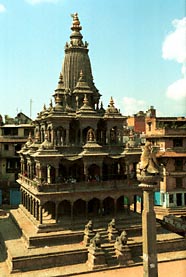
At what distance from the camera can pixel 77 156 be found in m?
28.0

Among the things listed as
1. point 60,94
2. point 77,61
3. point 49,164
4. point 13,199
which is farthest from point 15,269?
point 13,199

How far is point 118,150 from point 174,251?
9646 millimetres

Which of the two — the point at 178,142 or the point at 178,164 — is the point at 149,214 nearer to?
the point at 178,164

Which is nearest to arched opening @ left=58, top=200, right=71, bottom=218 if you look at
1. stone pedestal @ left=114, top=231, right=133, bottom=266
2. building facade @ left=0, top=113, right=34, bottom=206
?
stone pedestal @ left=114, top=231, right=133, bottom=266

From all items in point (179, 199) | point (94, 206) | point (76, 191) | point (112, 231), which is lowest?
point (179, 199)

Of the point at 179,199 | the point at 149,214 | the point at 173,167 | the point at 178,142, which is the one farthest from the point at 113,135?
the point at 149,214

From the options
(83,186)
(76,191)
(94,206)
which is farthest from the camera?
(94,206)

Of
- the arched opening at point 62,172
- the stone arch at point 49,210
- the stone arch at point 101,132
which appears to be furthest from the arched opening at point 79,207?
the stone arch at point 101,132

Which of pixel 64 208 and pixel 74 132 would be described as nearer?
pixel 64 208

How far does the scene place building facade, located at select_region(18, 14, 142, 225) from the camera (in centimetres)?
2672

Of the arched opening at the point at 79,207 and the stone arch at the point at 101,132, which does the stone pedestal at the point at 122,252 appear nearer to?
the arched opening at the point at 79,207

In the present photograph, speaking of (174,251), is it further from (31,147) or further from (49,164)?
(31,147)

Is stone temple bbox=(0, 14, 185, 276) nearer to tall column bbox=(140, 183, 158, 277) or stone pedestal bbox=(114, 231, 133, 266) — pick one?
stone pedestal bbox=(114, 231, 133, 266)

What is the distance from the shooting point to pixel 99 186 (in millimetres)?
27641
